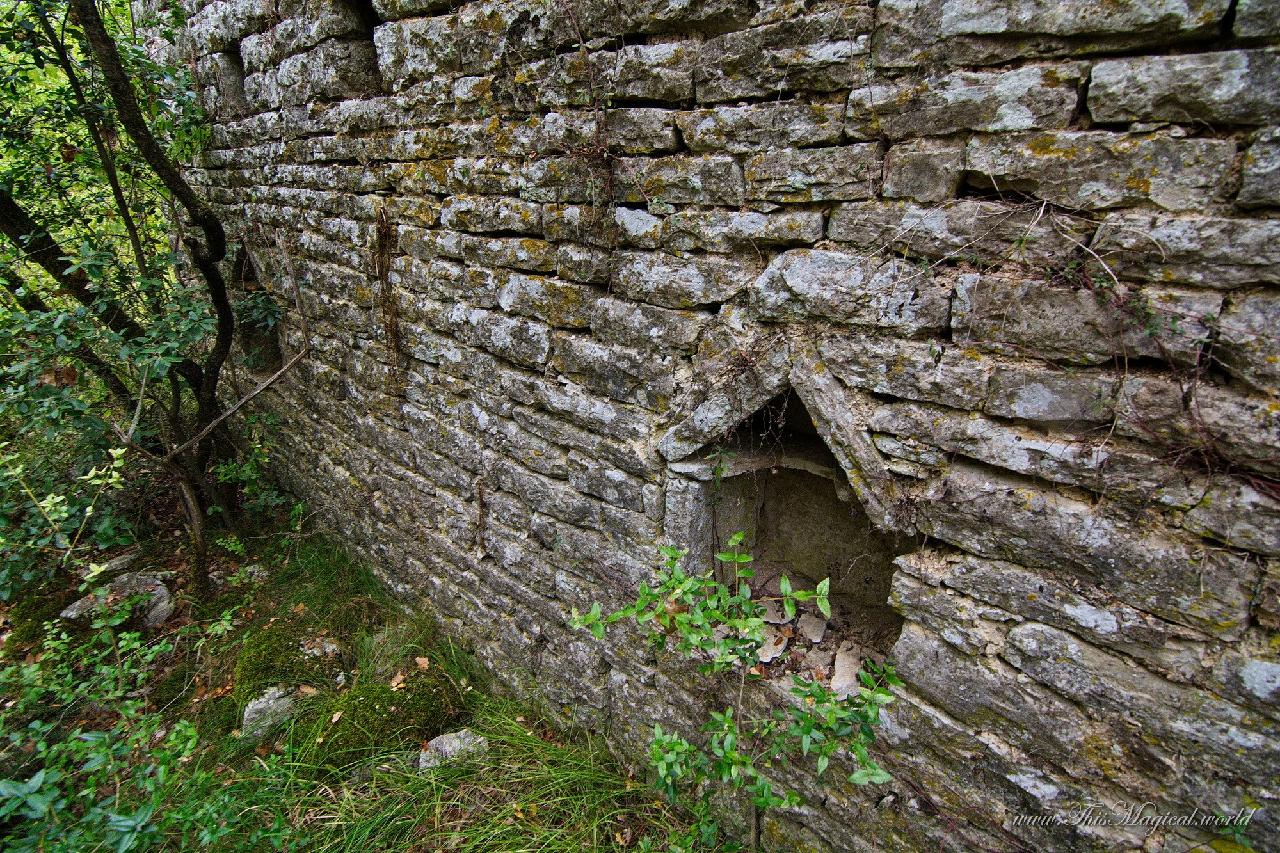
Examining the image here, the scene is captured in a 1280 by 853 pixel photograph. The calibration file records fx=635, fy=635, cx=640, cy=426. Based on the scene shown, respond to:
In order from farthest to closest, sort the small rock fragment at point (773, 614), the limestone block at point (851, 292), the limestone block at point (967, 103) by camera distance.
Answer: the small rock fragment at point (773, 614)
the limestone block at point (851, 292)
the limestone block at point (967, 103)

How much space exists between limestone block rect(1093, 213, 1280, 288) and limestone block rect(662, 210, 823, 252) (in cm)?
69

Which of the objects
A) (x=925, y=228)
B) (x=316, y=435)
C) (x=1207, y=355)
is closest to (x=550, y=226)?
(x=925, y=228)

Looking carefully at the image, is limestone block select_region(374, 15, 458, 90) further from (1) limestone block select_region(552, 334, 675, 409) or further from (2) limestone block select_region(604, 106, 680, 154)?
(1) limestone block select_region(552, 334, 675, 409)

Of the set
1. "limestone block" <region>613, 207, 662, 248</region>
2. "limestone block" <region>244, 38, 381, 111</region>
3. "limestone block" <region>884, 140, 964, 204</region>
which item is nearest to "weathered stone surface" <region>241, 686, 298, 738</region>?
"limestone block" <region>613, 207, 662, 248</region>

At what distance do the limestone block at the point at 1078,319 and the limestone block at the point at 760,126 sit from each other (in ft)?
1.83

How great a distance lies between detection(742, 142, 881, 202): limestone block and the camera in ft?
5.45

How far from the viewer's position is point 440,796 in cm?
271

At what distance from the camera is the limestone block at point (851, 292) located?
64.7 inches

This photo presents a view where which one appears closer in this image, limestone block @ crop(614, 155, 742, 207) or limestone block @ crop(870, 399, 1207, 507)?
limestone block @ crop(870, 399, 1207, 507)

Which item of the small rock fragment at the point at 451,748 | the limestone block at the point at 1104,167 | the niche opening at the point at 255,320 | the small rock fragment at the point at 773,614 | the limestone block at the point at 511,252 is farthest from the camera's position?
the niche opening at the point at 255,320

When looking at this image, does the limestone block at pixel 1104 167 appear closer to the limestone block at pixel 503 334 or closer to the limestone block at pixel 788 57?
the limestone block at pixel 788 57

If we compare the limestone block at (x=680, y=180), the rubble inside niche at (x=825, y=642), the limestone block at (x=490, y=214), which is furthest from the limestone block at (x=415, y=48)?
the rubble inside niche at (x=825, y=642)

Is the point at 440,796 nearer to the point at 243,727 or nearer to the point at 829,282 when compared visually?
the point at 243,727

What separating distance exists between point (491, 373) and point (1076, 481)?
2.26 meters
